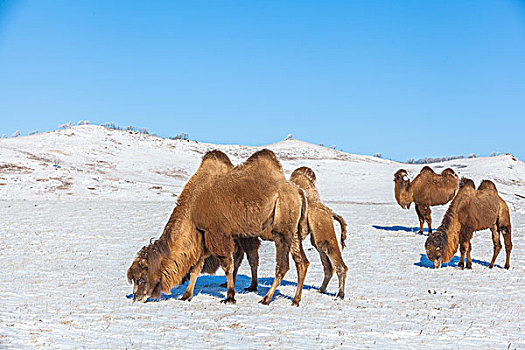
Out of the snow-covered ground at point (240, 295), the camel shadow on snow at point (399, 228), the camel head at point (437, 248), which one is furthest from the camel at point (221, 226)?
the camel shadow on snow at point (399, 228)

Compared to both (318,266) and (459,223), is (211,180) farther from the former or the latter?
(459,223)

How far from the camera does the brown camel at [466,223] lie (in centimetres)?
1276

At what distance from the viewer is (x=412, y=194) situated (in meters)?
19.2

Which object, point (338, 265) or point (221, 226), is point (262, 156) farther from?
point (338, 265)

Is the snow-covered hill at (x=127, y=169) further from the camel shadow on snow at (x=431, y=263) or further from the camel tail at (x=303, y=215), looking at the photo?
the camel tail at (x=303, y=215)

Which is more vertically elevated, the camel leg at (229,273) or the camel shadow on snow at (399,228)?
the camel shadow on snow at (399,228)

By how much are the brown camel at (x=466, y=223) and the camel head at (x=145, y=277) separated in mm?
8153

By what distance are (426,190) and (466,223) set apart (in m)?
5.75

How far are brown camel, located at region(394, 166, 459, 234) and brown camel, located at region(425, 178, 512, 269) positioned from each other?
464 cm

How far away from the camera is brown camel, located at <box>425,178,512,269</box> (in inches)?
502

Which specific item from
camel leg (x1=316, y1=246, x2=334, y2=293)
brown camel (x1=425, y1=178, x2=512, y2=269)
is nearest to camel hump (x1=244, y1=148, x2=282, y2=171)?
camel leg (x1=316, y1=246, x2=334, y2=293)

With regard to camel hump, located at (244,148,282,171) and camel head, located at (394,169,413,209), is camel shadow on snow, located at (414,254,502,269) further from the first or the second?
camel hump, located at (244,148,282,171)

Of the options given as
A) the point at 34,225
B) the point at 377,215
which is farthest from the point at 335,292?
the point at 377,215

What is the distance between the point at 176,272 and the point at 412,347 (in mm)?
4350
